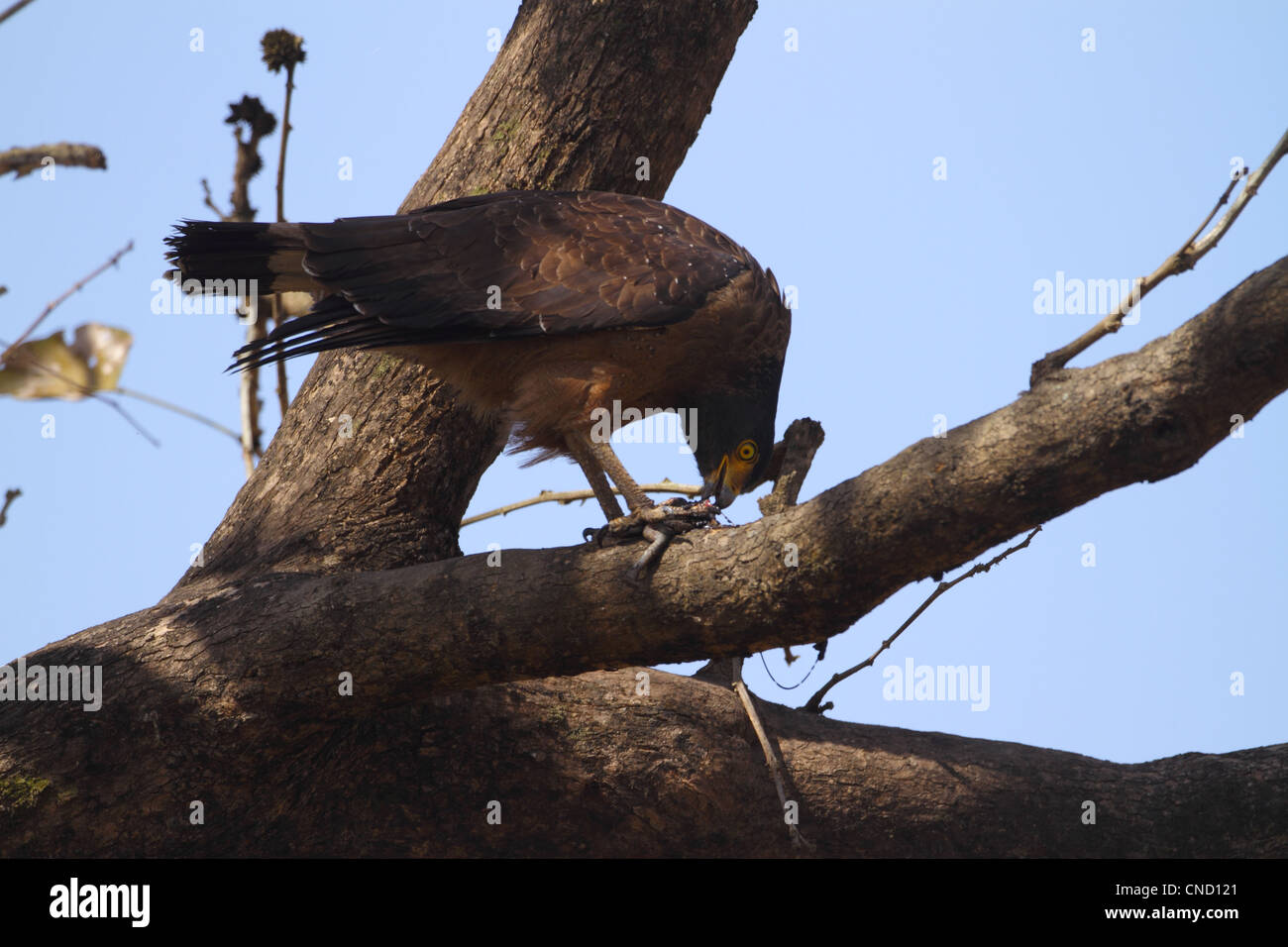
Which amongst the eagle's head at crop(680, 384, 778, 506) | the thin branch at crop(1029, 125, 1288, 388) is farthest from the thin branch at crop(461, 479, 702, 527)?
the thin branch at crop(1029, 125, 1288, 388)

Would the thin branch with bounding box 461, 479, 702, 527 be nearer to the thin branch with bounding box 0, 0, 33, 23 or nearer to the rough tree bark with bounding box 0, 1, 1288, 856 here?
the rough tree bark with bounding box 0, 1, 1288, 856

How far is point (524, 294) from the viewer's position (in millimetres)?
4535

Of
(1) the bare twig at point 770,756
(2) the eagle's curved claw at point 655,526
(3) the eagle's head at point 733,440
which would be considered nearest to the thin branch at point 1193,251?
(2) the eagle's curved claw at point 655,526

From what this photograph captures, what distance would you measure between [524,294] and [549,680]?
4.87 feet

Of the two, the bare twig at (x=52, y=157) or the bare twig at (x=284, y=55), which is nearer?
the bare twig at (x=52, y=157)

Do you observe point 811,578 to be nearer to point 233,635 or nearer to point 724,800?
point 724,800

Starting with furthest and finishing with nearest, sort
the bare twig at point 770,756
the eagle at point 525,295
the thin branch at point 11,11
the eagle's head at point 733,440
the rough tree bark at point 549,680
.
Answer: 1. the eagle's head at point 733,440
2. the eagle at point 525,295
3. the bare twig at point 770,756
4. the rough tree bark at point 549,680
5. the thin branch at point 11,11

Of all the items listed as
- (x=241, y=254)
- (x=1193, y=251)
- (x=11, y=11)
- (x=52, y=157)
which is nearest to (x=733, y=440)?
(x=241, y=254)

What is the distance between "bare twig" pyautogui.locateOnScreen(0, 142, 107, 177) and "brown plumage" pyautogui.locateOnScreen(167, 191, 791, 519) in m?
1.78

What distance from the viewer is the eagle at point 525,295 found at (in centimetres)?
446

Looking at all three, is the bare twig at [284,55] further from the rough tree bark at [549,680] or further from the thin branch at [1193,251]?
the thin branch at [1193,251]

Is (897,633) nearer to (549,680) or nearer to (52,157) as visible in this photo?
(549,680)

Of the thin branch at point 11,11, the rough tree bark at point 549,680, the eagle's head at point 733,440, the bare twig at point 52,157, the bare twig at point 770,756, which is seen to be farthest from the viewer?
the eagle's head at point 733,440

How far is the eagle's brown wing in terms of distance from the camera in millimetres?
4438
